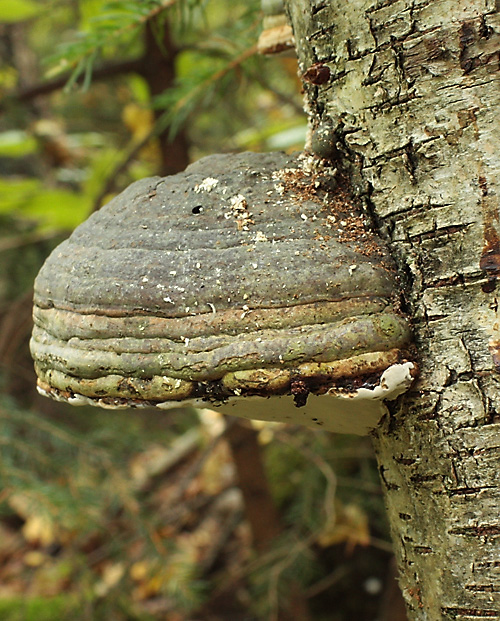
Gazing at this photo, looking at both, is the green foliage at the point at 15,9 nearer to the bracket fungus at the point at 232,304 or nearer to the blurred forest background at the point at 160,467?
the blurred forest background at the point at 160,467

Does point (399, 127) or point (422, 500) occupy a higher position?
point (399, 127)

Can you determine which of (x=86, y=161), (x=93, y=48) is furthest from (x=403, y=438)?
(x=86, y=161)

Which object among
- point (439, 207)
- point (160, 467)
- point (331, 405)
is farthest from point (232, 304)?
point (160, 467)

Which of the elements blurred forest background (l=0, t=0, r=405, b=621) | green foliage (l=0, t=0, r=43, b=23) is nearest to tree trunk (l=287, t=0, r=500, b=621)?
blurred forest background (l=0, t=0, r=405, b=621)

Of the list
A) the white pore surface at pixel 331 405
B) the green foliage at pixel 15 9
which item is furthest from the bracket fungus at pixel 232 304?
the green foliage at pixel 15 9

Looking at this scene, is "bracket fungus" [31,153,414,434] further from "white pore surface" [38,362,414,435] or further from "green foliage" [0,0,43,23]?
"green foliage" [0,0,43,23]

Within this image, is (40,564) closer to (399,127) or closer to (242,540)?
(242,540)
